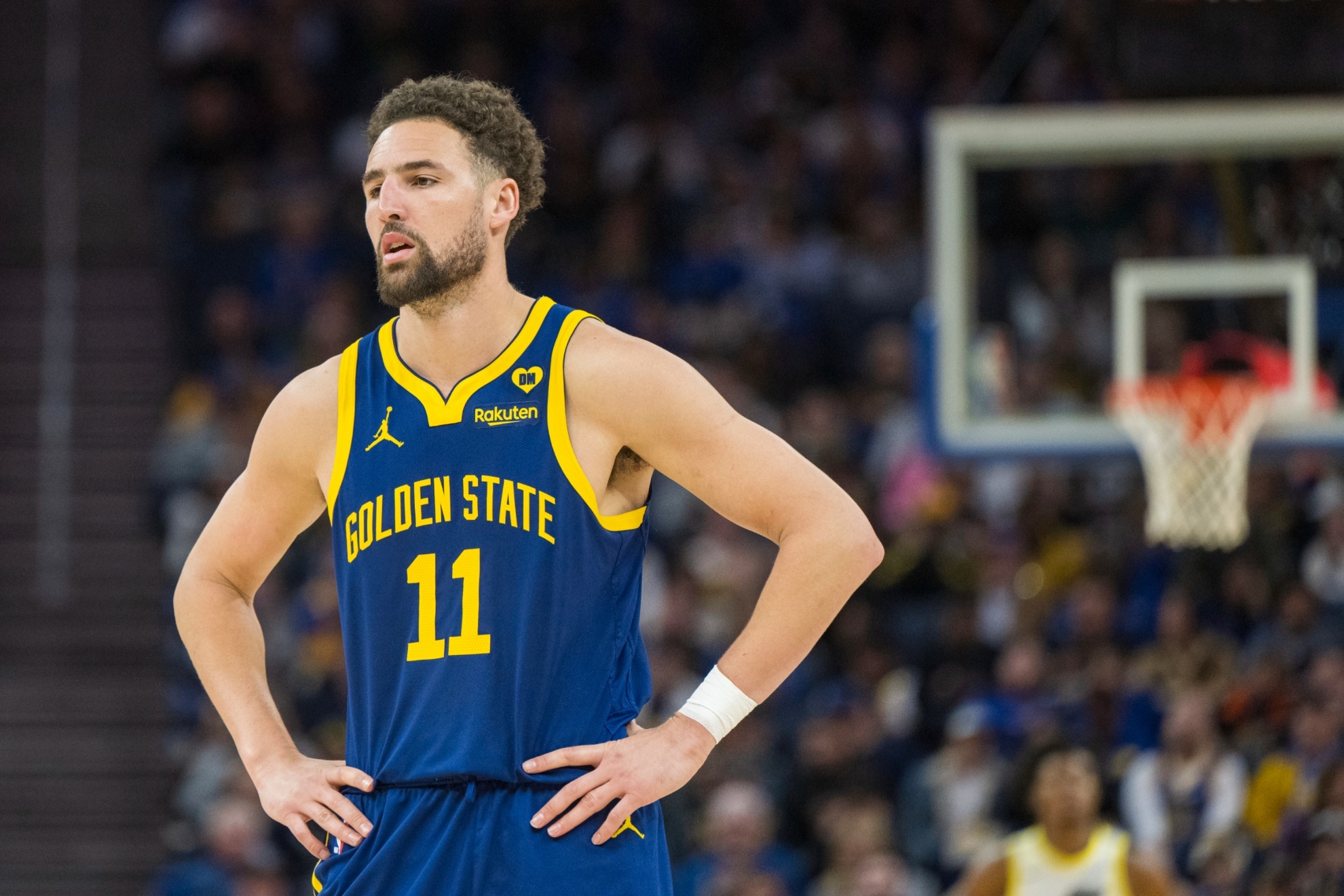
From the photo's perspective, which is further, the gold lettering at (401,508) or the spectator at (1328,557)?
the spectator at (1328,557)

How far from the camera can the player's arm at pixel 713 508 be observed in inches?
137

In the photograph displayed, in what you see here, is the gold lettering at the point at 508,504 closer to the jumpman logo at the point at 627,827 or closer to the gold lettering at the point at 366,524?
the gold lettering at the point at 366,524

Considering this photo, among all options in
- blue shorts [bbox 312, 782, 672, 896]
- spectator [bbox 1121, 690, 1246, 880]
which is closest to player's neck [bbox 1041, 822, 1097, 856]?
spectator [bbox 1121, 690, 1246, 880]

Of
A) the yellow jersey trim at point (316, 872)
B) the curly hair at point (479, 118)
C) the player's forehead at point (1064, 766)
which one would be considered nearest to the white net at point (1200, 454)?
the player's forehead at point (1064, 766)

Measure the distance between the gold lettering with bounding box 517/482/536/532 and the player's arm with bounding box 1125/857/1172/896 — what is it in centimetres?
450

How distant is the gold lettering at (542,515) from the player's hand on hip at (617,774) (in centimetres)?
40

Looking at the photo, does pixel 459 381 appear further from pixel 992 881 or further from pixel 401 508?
pixel 992 881

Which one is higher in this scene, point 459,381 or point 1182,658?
point 459,381

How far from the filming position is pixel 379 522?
3.58 m

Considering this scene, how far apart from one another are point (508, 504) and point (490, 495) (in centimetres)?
4

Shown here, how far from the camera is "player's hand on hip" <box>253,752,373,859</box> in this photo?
352 centimetres

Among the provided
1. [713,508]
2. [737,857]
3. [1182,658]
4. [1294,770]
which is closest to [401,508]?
[713,508]

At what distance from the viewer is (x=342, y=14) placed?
15180 mm

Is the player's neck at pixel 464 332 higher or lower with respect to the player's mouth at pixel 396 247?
lower
